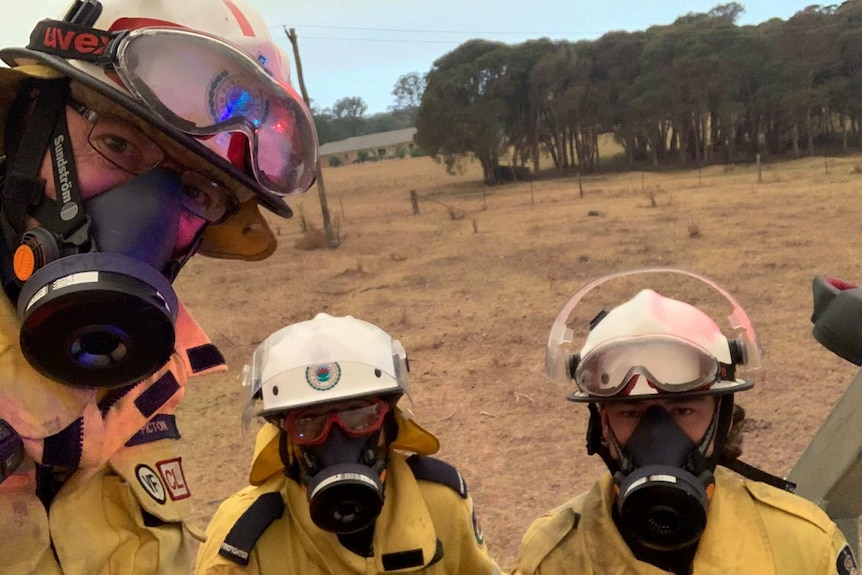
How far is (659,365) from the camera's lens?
6.61 ft

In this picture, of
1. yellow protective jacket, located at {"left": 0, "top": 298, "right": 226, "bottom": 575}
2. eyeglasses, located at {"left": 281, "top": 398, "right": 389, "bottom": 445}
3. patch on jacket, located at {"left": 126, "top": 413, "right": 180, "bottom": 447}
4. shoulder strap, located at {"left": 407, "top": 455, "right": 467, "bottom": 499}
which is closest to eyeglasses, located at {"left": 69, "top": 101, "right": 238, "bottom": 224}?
yellow protective jacket, located at {"left": 0, "top": 298, "right": 226, "bottom": 575}

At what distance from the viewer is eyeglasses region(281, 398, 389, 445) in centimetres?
222

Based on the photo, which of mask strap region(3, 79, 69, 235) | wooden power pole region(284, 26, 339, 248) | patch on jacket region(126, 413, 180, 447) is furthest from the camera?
wooden power pole region(284, 26, 339, 248)

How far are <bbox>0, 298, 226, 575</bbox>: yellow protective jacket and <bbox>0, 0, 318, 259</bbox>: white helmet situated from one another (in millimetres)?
500

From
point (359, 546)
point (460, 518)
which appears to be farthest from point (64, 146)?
point (460, 518)

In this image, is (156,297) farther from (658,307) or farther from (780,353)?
(780,353)

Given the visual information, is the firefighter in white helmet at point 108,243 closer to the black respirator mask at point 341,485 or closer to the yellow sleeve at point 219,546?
the yellow sleeve at point 219,546

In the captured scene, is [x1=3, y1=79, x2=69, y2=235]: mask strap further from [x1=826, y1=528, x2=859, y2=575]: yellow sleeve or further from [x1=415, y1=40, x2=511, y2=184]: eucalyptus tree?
[x1=415, y1=40, x2=511, y2=184]: eucalyptus tree

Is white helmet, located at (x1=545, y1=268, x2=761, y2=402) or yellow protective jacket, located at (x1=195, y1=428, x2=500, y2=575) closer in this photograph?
white helmet, located at (x1=545, y1=268, x2=761, y2=402)

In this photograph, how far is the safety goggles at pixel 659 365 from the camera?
6.57 ft

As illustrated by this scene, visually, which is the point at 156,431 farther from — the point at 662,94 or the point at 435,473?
the point at 662,94

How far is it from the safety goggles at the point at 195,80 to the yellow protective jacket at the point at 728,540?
50.0 inches

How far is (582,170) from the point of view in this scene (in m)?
32.9

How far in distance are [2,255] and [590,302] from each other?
771 centimetres
